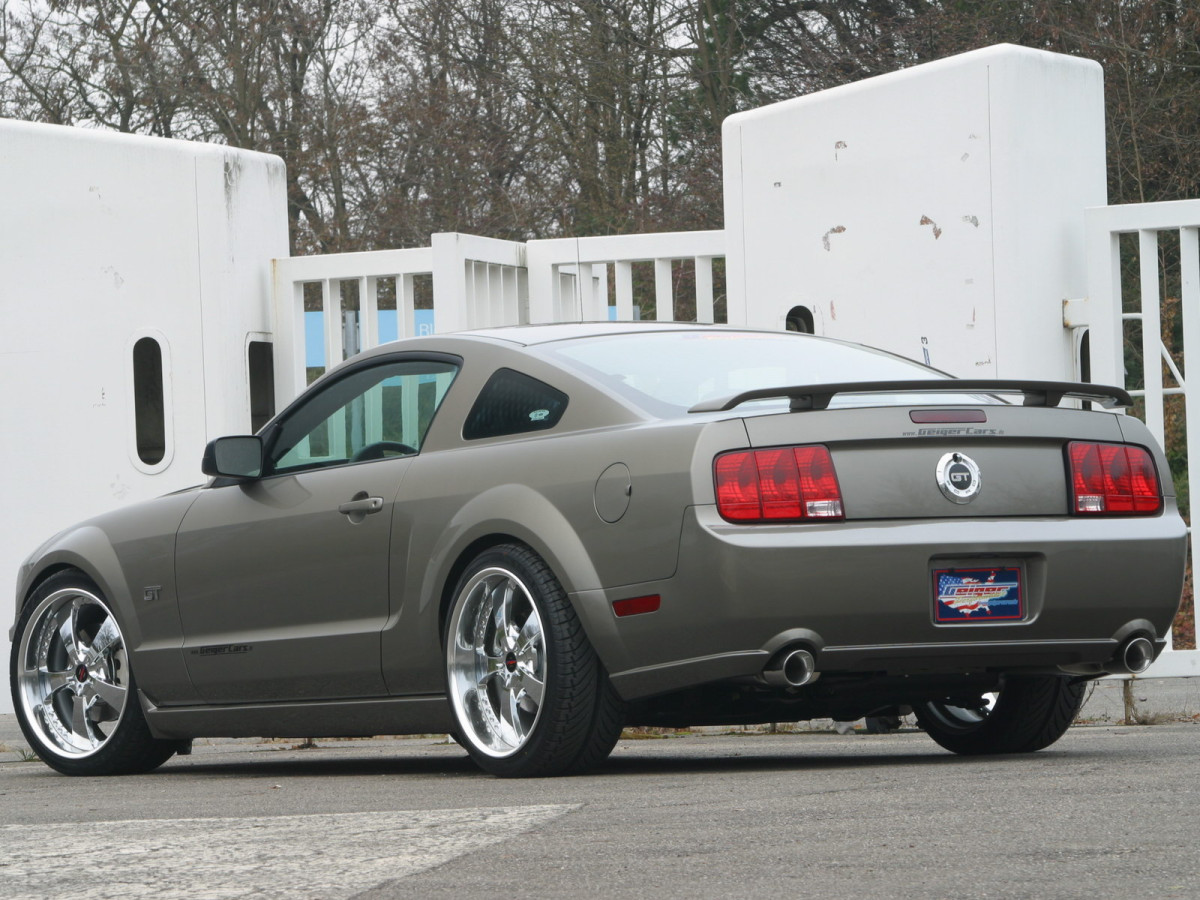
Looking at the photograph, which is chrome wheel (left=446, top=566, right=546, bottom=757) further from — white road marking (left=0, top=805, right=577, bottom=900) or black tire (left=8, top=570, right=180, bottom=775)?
black tire (left=8, top=570, right=180, bottom=775)

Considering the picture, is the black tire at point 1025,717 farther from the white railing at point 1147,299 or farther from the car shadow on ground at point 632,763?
the white railing at point 1147,299

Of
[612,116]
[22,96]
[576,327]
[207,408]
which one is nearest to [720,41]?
[612,116]

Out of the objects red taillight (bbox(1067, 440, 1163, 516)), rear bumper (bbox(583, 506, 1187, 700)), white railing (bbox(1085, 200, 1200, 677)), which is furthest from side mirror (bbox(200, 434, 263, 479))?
white railing (bbox(1085, 200, 1200, 677))

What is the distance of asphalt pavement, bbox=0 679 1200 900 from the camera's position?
3.69 meters

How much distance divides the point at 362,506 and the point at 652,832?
2383 mm

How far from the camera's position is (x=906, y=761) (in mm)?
6391

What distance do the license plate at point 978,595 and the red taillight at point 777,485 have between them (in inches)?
Result: 15.0

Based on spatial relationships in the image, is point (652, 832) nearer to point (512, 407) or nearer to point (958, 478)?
point (958, 478)

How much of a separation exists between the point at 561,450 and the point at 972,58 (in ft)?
15.0

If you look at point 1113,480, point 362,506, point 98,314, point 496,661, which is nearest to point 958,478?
→ point 1113,480

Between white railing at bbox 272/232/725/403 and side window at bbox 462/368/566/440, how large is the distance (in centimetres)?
463

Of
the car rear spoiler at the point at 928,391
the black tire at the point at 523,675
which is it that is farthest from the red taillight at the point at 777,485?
the black tire at the point at 523,675

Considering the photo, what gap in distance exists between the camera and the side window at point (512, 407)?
6059 mm

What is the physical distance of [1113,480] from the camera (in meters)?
5.89
